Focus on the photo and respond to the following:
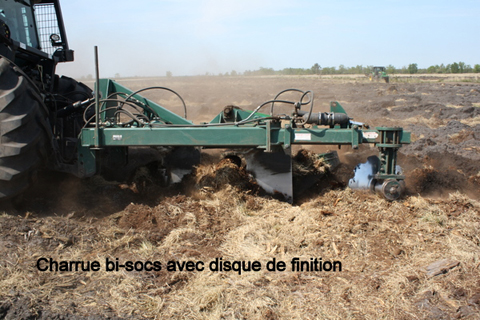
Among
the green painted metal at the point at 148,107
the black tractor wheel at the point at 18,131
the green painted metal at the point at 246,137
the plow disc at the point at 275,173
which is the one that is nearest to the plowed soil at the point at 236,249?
the plow disc at the point at 275,173

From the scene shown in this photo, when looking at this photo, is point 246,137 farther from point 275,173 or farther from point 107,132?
point 107,132

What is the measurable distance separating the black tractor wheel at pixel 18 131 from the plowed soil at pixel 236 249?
404 mm

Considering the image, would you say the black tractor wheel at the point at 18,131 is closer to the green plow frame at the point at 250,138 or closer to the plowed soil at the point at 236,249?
the plowed soil at the point at 236,249

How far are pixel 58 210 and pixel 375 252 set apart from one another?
323 centimetres

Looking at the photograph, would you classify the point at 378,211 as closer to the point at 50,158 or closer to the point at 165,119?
the point at 165,119

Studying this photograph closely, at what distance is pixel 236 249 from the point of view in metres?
3.94

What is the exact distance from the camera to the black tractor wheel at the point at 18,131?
3883 millimetres

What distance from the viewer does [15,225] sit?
13.0ft

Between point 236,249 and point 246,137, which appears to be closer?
point 236,249

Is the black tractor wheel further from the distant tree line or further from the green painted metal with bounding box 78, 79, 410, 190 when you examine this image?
the distant tree line

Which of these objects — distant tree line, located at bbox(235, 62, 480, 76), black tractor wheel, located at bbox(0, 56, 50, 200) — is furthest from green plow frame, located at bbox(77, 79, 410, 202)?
distant tree line, located at bbox(235, 62, 480, 76)

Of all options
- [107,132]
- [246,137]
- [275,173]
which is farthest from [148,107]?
[275,173]

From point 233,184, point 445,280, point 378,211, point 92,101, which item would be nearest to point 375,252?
point 445,280

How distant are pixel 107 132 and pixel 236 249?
1.98 meters
